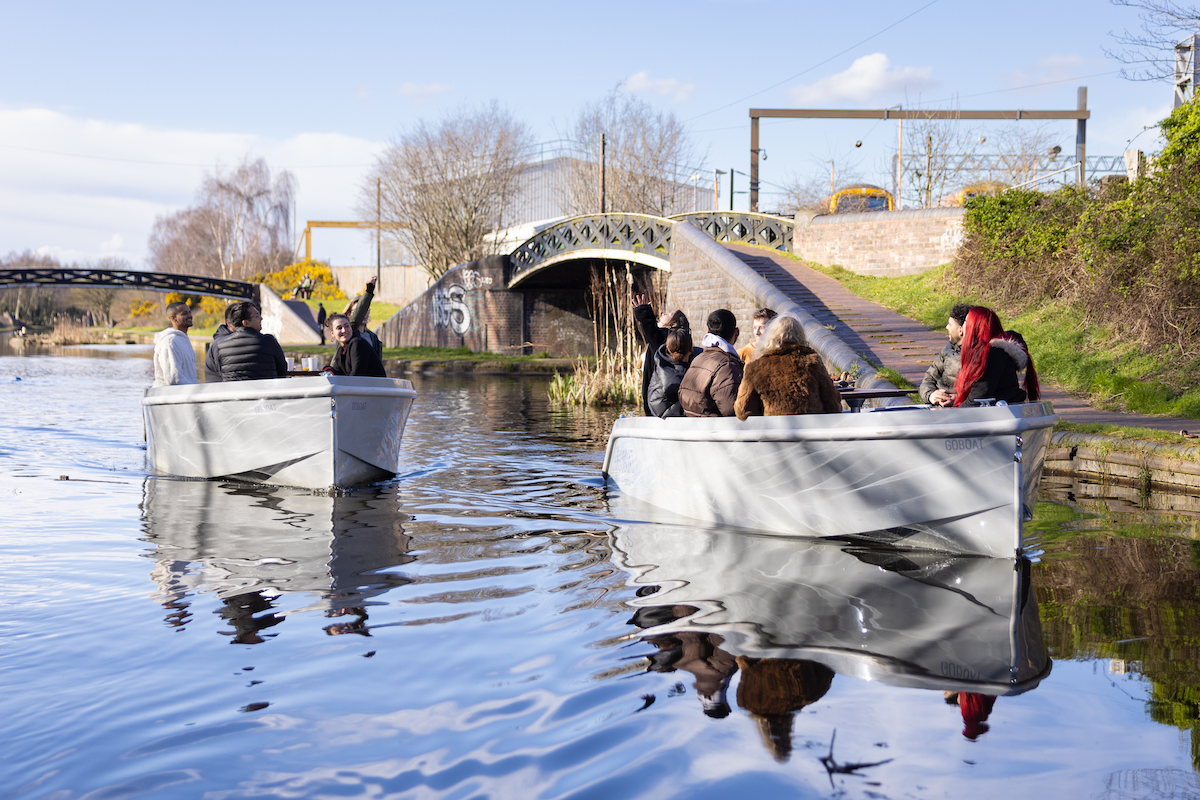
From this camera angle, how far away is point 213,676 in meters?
3.69

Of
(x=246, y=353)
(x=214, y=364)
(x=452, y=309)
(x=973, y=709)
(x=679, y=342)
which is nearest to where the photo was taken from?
(x=973, y=709)

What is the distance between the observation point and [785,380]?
589 centimetres

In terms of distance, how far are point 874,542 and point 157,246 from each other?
78.4m

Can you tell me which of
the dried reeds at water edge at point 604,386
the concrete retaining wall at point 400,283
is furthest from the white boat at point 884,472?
the concrete retaining wall at point 400,283

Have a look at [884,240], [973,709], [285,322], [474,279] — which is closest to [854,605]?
[973,709]

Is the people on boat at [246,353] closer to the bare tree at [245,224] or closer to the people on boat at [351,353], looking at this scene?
the people on boat at [351,353]

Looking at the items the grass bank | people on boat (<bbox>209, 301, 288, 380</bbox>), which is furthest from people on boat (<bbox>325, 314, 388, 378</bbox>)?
the grass bank

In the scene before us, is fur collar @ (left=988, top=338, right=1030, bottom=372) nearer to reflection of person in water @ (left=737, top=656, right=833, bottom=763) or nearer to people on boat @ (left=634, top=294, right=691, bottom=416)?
people on boat @ (left=634, top=294, right=691, bottom=416)

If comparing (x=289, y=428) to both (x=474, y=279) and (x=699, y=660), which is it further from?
(x=474, y=279)

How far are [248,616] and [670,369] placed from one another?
12.5ft

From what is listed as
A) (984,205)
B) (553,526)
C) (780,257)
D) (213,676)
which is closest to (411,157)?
(780,257)

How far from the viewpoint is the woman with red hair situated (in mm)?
6297

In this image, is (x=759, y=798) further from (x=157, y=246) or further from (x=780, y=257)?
(x=157, y=246)

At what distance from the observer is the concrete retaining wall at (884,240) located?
21.0 m
